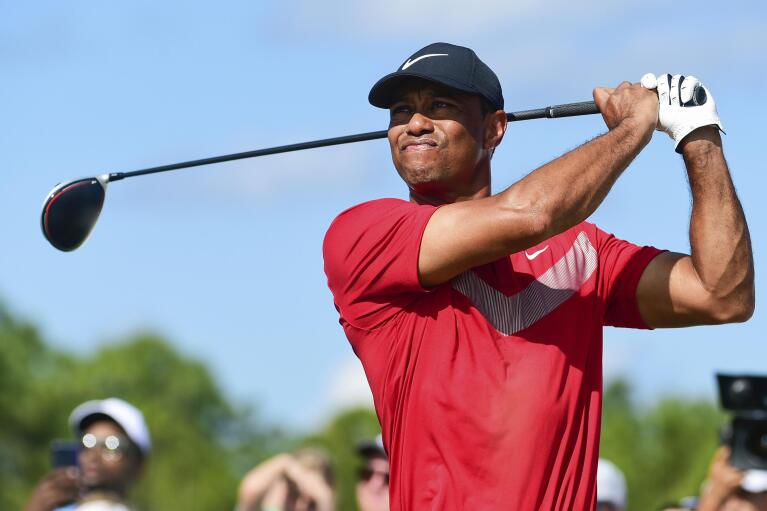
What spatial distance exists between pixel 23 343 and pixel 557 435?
57093 mm

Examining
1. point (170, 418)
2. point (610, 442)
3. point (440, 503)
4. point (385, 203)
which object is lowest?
point (440, 503)

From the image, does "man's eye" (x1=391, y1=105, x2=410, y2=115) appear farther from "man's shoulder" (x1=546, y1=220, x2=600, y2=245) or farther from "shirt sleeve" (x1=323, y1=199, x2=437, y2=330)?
"man's shoulder" (x1=546, y1=220, x2=600, y2=245)

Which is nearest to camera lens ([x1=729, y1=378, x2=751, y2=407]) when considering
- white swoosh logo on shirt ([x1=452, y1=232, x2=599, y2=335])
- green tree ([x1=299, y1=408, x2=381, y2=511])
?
white swoosh logo on shirt ([x1=452, y1=232, x2=599, y2=335])

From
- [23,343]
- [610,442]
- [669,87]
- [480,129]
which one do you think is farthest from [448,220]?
[23,343]

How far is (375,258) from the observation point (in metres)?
4.99

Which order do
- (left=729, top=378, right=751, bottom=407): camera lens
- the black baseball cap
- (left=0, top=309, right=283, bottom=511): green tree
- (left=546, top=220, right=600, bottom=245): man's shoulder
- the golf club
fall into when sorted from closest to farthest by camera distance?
the black baseball cap < (left=546, top=220, right=600, bottom=245): man's shoulder < the golf club < (left=729, top=378, right=751, bottom=407): camera lens < (left=0, top=309, right=283, bottom=511): green tree

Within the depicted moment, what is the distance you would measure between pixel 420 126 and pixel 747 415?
273 cm

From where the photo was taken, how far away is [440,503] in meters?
4.76

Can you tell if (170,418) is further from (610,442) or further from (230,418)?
(610,442)

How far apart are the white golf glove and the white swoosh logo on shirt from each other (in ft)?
1.97

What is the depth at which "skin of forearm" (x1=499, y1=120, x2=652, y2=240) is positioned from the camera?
4.69 metres

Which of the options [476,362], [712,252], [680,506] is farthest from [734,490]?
[476,362]

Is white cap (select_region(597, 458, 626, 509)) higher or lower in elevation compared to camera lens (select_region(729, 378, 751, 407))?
lower

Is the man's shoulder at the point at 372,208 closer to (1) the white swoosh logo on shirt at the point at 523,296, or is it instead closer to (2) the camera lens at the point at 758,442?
(1) the white swoosh logo on shirt at the point at 523,296
